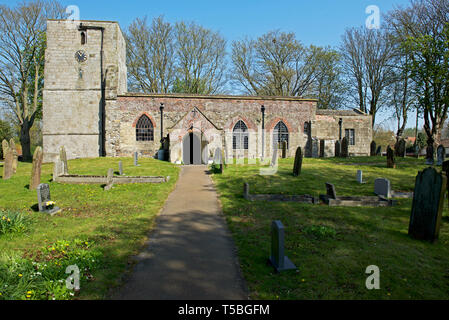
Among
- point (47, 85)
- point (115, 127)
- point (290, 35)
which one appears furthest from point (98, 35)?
point (290, 35)

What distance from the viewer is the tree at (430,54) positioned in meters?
17.3

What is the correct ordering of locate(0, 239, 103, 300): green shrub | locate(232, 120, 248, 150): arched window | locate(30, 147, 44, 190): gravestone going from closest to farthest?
locate(0, 239, 103, 300): green shrub, locate(30, 147, 44, 190): gravestone, locate(232, 120, 248, 150): arched window

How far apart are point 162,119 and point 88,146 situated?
8159 mm

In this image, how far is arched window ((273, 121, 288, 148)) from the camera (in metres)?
27.0

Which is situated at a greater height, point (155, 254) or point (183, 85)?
point (183, 85)

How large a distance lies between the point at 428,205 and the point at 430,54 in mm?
17052

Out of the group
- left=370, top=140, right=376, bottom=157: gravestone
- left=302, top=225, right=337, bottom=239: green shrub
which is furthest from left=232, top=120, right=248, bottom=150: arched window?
left=302, top=225, right=337, bottom=239: green shrub

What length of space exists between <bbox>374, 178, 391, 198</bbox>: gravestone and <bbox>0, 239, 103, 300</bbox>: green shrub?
10.8 m

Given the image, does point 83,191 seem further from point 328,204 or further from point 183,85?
point 183,85

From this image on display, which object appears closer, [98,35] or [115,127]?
[115,127]

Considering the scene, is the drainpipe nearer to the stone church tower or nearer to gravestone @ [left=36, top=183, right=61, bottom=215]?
the stone church tower

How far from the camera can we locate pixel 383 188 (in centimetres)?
1105

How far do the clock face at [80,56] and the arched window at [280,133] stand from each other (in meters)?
20.5
